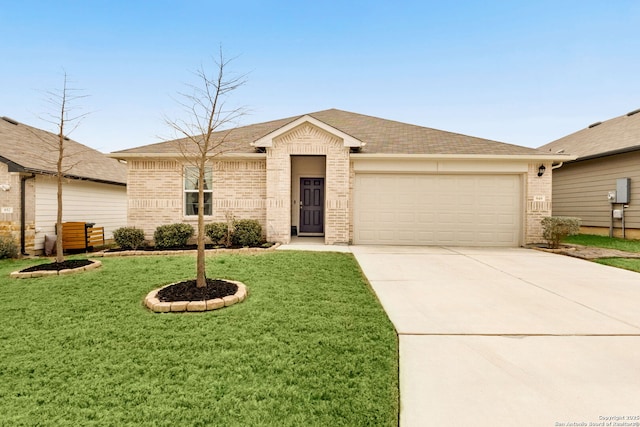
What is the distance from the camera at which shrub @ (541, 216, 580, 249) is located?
8656mm

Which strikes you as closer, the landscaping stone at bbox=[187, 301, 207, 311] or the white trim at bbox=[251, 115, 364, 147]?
the landscaping stone at bbox=[187, 301, 207, 311]

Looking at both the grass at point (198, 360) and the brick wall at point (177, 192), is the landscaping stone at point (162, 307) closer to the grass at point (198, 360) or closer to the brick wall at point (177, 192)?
the grass at point (198, 360)

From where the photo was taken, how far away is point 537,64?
14805 mm

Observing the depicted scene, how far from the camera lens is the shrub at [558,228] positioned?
866cm

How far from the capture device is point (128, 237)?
8969 millimetres

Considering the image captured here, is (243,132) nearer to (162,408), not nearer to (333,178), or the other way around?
(333,178)

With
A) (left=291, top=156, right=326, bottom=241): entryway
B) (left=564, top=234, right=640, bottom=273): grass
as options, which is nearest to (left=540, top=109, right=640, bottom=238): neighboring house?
(left=564, top=234, right=640, bottom=273): grass

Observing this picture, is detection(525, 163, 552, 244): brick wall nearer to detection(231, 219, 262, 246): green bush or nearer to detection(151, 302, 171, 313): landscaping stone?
detection(231, 219, 262, 246): green bush

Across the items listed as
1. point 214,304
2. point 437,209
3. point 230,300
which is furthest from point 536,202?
point 214,304

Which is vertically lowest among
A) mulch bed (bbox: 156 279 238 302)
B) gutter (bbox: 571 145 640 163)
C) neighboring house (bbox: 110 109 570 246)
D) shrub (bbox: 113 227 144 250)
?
mulch bed (bbox: 156 279 238 302)

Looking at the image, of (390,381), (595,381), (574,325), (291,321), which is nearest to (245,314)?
(291,321)

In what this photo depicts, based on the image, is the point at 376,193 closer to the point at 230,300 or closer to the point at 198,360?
the point at 230,300

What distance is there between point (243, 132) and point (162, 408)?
1110cm

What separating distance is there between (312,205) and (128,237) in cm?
661
